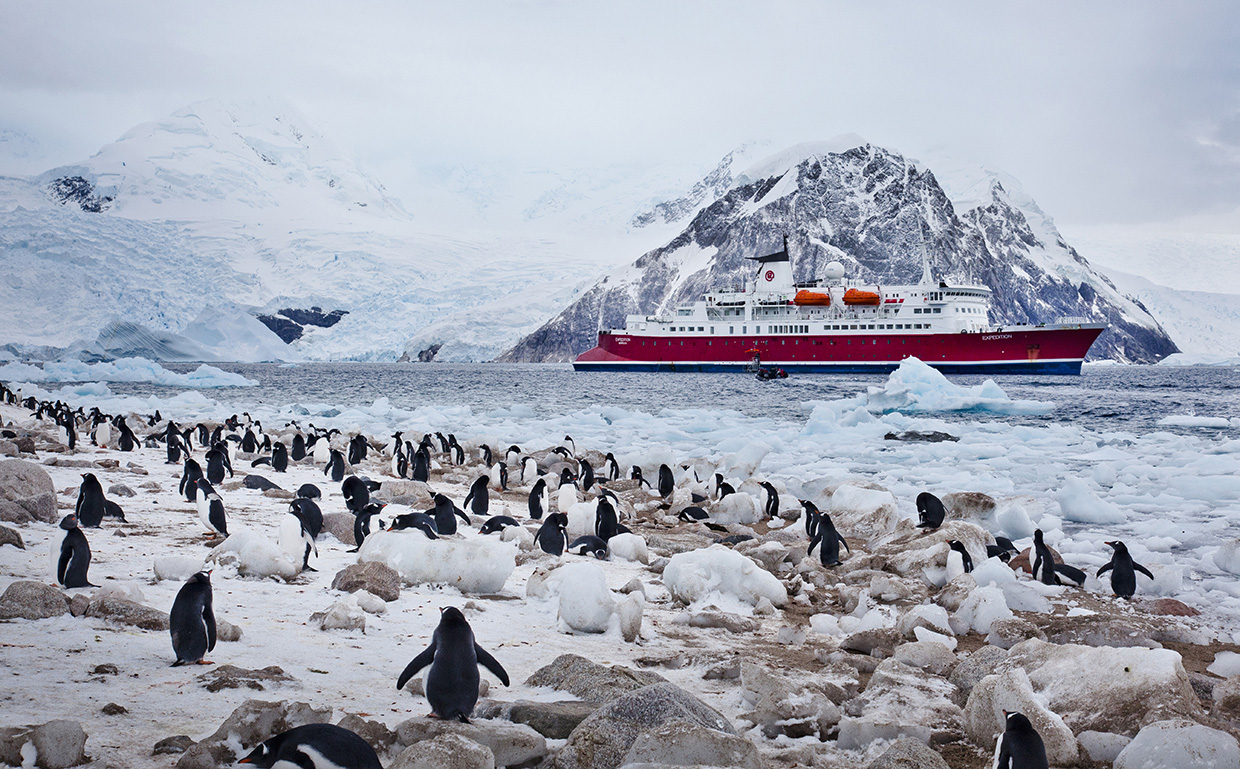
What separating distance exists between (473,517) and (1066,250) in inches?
6623

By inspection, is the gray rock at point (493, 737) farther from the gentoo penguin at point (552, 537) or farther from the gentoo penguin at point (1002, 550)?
the gentoo penguin at point (1002, 550)

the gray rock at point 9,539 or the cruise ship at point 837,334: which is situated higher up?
the cruise ship at point 837,334

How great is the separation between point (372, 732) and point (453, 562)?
223 cm

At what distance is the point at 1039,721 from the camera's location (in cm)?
272

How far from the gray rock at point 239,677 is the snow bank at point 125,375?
36049mm

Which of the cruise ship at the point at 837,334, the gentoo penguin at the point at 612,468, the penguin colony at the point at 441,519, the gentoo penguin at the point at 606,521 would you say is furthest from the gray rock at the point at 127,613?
the cruise ship at the point at 837,334

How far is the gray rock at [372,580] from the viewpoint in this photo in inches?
162

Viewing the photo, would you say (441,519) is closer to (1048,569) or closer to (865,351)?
(1048,569)

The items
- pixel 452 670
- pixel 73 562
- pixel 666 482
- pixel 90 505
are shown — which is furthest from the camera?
pixel 666 482

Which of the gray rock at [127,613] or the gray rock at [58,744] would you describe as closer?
the gray rock at [58,744]

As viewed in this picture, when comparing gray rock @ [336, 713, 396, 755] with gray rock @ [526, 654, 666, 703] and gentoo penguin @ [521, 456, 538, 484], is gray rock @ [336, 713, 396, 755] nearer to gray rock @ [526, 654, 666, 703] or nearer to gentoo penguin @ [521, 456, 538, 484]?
gray rock @ [526, 654, 666, 703]

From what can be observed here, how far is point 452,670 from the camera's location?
2.68 meters

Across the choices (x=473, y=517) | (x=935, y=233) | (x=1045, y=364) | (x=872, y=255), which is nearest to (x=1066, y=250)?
(x=935, y=233)

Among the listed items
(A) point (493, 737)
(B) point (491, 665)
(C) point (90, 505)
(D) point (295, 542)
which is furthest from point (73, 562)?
(A) point (493, 737)
